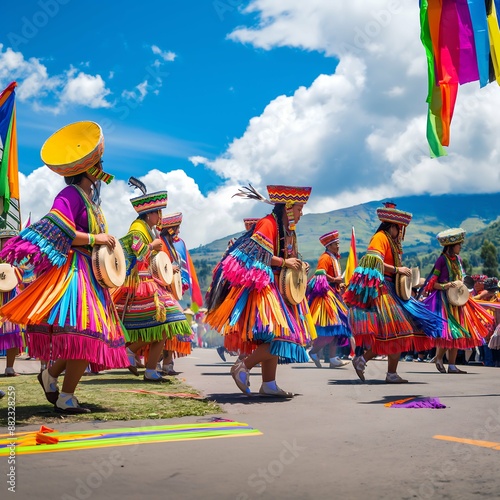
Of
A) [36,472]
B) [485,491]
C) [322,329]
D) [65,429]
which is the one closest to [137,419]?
[65,429]

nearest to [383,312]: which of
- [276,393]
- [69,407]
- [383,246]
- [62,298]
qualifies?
[383,246]

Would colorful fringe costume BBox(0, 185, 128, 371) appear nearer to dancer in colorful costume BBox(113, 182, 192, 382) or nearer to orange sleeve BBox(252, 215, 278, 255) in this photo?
orange sleeve BBox(252, 215, 278, 255)

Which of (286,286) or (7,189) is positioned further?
(7,189)

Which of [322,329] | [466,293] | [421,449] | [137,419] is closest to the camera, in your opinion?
[421,449]

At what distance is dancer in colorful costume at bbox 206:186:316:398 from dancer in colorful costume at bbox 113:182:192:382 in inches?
72.1

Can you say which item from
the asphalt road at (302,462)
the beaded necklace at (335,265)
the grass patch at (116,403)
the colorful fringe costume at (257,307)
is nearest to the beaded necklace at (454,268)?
the beaded necklace at (335,265)

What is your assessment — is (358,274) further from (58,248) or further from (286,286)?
(58,248)

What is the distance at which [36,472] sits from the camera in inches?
135

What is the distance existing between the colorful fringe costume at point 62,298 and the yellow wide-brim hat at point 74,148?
9.4 inches

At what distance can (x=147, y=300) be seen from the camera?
360 inches

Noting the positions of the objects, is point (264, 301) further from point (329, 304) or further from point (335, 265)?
point (335, 265)

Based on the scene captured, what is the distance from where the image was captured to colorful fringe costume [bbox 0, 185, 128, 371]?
540 centimetres

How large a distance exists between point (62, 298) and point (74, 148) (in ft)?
4.33

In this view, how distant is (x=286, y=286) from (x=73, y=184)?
236cm
